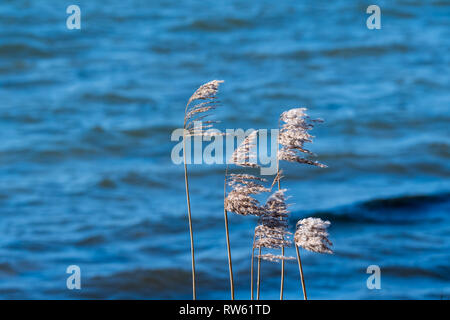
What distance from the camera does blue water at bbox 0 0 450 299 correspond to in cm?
652

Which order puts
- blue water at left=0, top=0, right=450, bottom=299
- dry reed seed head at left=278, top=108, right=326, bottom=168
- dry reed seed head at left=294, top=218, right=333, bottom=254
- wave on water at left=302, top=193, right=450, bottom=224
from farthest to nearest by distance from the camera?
wave on water at left=302, top=193, right=450, bottom=224, blue water at left=0, top=0, right=450, bottom=299, dry reed seed head at left=278, top=108, right=326, bottom=168, dry reed seed head at left=294, top=218, right=333, bottom=254

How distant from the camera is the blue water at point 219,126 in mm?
6516

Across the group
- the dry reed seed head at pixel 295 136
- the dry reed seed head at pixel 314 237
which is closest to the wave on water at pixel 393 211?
the dry reed seed head at pixel 295 136

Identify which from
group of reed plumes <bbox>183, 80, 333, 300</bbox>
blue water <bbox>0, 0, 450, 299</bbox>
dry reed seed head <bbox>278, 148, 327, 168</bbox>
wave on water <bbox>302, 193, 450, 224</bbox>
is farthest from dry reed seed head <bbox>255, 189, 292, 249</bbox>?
wave on water <bbox>302, 193, 450, 224</bbox>

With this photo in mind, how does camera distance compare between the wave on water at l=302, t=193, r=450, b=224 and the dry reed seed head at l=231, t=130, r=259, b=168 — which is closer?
the dry reed seed head at l=231, t=130, r=259, b=168

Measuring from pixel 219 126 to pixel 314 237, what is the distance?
883cm

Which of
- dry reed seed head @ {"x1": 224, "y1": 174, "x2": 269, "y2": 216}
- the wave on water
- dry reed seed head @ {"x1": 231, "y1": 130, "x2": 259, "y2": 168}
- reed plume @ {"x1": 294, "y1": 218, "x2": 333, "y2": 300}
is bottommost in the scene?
reed plume @ {"x1": 294, "y1": 218, "x2": 333, "y2": 300}

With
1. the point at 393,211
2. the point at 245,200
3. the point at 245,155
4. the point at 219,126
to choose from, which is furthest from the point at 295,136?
the point at 219,126

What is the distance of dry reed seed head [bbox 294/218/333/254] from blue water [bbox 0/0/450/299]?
363 cm

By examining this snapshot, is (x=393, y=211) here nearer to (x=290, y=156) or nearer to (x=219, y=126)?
(x=219, y=126)

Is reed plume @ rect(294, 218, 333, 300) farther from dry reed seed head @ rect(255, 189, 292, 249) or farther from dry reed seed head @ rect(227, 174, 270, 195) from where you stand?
dry reed seed head @ rect(227, 174, 270, 195)

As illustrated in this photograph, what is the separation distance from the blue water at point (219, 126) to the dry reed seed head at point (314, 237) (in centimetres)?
363
